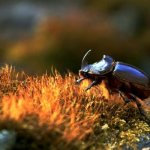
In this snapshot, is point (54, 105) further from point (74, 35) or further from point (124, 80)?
point (74, 35)

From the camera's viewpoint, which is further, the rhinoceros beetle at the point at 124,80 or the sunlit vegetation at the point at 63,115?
the rhinoceros beetle at the point at 124,80

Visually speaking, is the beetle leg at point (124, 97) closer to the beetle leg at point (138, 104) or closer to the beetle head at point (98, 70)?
the beetle leg at point (138, 104)

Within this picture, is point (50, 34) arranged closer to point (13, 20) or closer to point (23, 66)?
point (23, 66)

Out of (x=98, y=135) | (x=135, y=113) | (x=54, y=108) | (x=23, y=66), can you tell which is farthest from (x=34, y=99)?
(x=23, y=66)

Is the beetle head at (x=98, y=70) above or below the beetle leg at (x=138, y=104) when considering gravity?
above

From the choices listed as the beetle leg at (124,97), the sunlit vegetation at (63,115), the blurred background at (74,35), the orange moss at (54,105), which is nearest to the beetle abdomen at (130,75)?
the beetle leg at (124,97)

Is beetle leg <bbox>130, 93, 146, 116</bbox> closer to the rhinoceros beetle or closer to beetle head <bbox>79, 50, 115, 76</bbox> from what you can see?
the rhinoceros beetle

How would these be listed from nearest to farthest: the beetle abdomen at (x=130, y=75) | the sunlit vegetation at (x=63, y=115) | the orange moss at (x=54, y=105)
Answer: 1. the sunlit vegetation at (x=63, y=115)
2. the orange moss at (x=54, y=105)
3. the beetle abdomen at (x=130, y=75)

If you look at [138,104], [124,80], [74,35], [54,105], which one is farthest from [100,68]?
[74,35]
